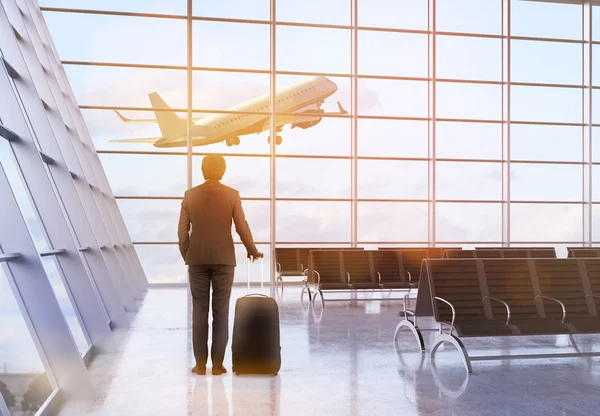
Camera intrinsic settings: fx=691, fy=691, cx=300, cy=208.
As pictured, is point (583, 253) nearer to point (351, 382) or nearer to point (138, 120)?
point (351, 382)

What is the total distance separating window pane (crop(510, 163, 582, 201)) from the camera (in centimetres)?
1864

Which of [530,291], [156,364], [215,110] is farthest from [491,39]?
[156,364]

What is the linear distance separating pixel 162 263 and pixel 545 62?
11565mm

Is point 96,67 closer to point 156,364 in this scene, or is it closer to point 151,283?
point 151,283

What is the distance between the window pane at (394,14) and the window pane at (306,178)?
393 centimetres

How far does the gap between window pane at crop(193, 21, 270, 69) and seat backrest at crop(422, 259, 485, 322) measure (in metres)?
12.1

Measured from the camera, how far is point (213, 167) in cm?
554

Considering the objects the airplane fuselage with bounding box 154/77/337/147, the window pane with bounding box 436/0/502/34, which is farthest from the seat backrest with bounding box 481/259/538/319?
the window pane with bounding box 436/0/502/34

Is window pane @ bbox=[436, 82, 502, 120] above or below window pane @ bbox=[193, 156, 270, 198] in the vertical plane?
above

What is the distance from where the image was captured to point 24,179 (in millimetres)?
5461

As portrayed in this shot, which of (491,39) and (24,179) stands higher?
(491,39)

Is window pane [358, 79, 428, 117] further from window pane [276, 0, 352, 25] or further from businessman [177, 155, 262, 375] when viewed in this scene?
businessman [177, 155, 262, 375]

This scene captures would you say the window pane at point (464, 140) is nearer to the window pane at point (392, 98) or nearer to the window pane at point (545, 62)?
Answer: the window pane at point (392, 98)

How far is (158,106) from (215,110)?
4.63 ft
